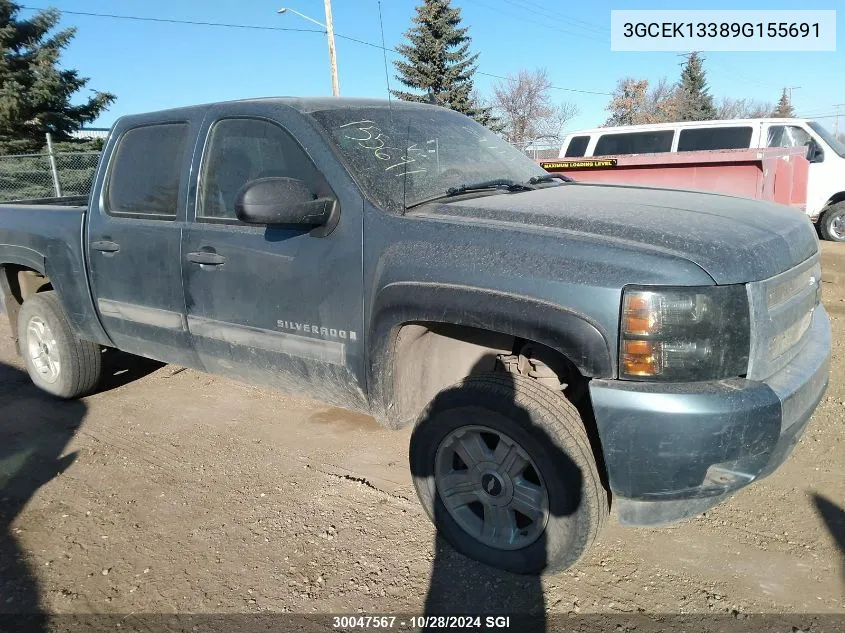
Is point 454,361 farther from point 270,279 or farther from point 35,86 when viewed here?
point 35,86

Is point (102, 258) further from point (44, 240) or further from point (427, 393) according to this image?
point (427, 393)

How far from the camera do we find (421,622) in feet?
7.89

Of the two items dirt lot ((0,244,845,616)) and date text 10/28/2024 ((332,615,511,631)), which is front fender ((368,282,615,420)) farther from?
date text 10/28/2024 ((332,615,511,631))

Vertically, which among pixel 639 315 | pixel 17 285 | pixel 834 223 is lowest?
pixel 834 223

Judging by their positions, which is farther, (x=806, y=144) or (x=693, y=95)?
(x=693, y=95)

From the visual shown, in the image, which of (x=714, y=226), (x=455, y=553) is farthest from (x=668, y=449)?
(x=455, y=553)

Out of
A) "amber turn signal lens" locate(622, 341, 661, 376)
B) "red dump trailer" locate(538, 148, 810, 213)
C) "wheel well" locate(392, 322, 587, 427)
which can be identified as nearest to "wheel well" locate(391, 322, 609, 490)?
"wheel well" locate(392, 322, 587, 427)

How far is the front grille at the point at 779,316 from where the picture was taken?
2.17 meters

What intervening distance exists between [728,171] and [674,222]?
6.06 meters

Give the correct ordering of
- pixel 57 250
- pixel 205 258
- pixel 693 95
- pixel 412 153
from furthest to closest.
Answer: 1. pixel 693 95
2. pixel 57 250
3. pixel 205 258
4. pixel 412 153

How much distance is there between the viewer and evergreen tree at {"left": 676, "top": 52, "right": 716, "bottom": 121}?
43438 millimetres

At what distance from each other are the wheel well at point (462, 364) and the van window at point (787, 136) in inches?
388

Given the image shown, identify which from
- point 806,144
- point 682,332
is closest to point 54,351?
point 682,332

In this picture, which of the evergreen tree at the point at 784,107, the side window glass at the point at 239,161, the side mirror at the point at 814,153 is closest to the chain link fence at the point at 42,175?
the side window glass at the point at 239,161
